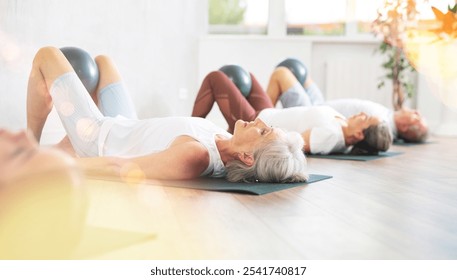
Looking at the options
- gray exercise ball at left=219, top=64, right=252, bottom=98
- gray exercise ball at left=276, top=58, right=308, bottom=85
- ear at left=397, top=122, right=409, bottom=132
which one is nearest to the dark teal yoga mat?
gray exercise ball at left=219, top=64, right=252, bottom=98

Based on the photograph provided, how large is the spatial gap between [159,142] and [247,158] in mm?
414

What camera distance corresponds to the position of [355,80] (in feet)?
24.3

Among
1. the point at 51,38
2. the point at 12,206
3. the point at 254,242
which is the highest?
the point at 51,38

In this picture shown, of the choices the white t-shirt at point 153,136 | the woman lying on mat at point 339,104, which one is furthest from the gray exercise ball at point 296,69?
the white t-shirt at point 153,136

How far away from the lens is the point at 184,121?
→ 9.00 ft

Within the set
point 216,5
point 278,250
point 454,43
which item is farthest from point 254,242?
point 216,5

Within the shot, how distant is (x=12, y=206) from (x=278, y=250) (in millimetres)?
726

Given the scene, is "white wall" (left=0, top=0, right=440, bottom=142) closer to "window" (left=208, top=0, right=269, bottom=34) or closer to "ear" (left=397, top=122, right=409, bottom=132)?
"window" (left=208, top=0, right=269, bottom=34)

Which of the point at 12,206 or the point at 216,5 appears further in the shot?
the point at 216,5

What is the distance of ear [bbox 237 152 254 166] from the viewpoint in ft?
8.49

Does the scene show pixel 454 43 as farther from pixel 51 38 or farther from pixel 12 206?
pixel 51 38

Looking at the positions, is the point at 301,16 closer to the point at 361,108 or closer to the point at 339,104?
the point at 339,104

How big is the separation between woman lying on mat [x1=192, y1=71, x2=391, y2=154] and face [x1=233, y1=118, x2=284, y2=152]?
1605 mm

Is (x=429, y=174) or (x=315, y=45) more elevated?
(x=315, y=45)
